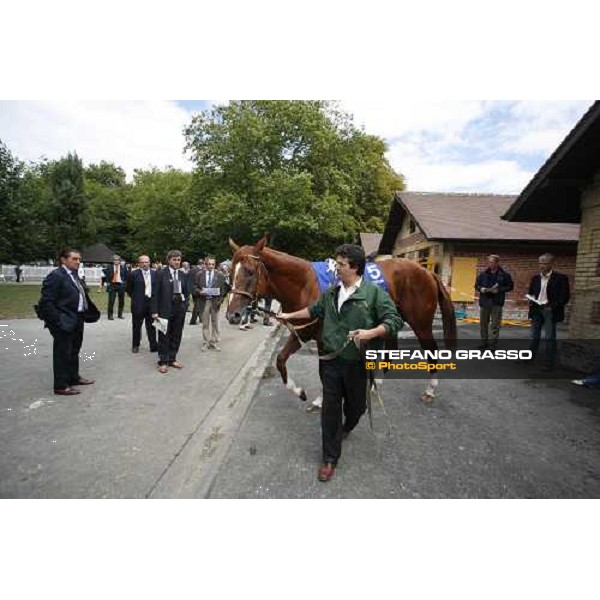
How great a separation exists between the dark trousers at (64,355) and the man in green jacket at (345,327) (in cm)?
348

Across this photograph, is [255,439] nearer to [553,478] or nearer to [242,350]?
[553,478]

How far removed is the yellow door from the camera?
1368 centimetres

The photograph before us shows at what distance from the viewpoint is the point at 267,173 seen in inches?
937

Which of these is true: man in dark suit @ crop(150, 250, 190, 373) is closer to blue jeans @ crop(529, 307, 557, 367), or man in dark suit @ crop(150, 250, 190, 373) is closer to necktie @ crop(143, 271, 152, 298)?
necktie @ crop(143, 271, 152, 298)

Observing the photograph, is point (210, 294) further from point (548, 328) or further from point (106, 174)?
point (106, 174)

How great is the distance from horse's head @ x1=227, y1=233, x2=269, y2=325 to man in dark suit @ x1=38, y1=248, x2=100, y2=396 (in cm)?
219

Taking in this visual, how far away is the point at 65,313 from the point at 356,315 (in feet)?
12.7

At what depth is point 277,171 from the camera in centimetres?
2191

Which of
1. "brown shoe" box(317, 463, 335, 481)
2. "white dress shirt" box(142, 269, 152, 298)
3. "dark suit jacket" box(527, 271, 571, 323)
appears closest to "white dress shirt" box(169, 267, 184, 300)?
"white dress shirt" box(142, 269, 152, 298)

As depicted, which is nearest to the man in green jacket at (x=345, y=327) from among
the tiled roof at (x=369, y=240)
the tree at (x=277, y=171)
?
the tree at (x=277, y=171)

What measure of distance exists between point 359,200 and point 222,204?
15.5 m

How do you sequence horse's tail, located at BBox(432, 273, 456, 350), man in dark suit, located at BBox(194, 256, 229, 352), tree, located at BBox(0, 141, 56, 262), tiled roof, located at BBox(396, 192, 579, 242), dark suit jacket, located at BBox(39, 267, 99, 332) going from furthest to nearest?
tree, located at BBox(0, 141, 56, 262) → tiled roof, located at BBox(396, 192, 579, 242) → man in dark suit, located at BBox(194, 256, 229, 352) → horse's tail, located at BBox(432, 273, 456, 350) → dark suit jacket, located at BBox(39, 267, 99, 332)

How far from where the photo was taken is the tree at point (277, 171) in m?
22.1

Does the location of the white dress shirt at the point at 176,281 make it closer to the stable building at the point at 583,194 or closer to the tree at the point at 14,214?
the stable building at the point at 583,194
